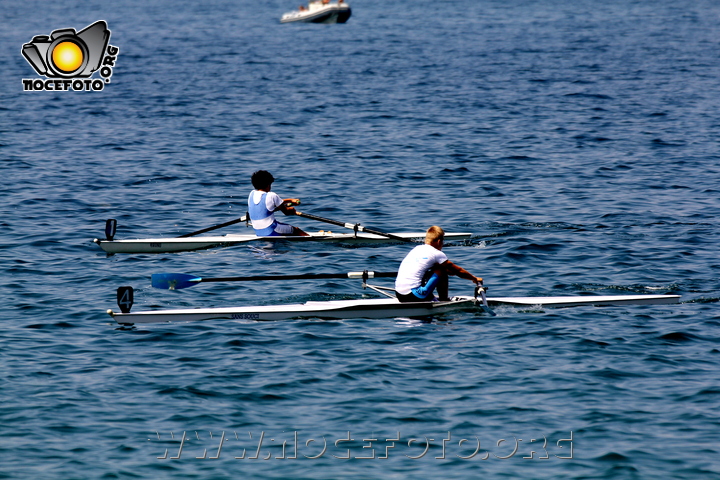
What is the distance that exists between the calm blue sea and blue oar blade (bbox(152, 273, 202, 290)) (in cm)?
69

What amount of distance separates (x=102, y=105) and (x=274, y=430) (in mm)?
34670

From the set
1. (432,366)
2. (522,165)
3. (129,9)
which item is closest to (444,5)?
(129,9)

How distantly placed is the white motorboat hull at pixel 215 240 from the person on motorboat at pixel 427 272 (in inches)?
196

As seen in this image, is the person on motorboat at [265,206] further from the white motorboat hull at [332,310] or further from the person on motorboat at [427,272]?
the person on motorboat at [427,272]

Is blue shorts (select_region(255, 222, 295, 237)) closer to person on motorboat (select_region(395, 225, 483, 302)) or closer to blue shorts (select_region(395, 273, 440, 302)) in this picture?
person on motorboat (select_region(395, 225, 483, 302))

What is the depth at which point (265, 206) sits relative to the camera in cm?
2005

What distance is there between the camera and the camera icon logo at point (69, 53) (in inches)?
1609

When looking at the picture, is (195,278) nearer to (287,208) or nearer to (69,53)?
(287,208)

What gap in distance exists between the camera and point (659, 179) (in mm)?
26875

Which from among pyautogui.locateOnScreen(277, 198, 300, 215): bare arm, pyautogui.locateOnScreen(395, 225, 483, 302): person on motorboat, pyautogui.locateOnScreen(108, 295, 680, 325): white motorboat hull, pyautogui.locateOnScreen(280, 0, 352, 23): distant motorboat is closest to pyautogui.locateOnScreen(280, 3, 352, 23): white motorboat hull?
pyautogui.locateOnScreen(280, 0, 352, 23): distant motorboat

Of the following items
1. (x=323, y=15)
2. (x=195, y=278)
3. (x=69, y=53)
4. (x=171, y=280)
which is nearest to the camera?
(x=171, y=280)

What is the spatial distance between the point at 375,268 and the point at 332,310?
3.87m

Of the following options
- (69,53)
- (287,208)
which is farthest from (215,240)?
(69,53)

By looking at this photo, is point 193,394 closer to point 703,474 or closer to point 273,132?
point 703,474
